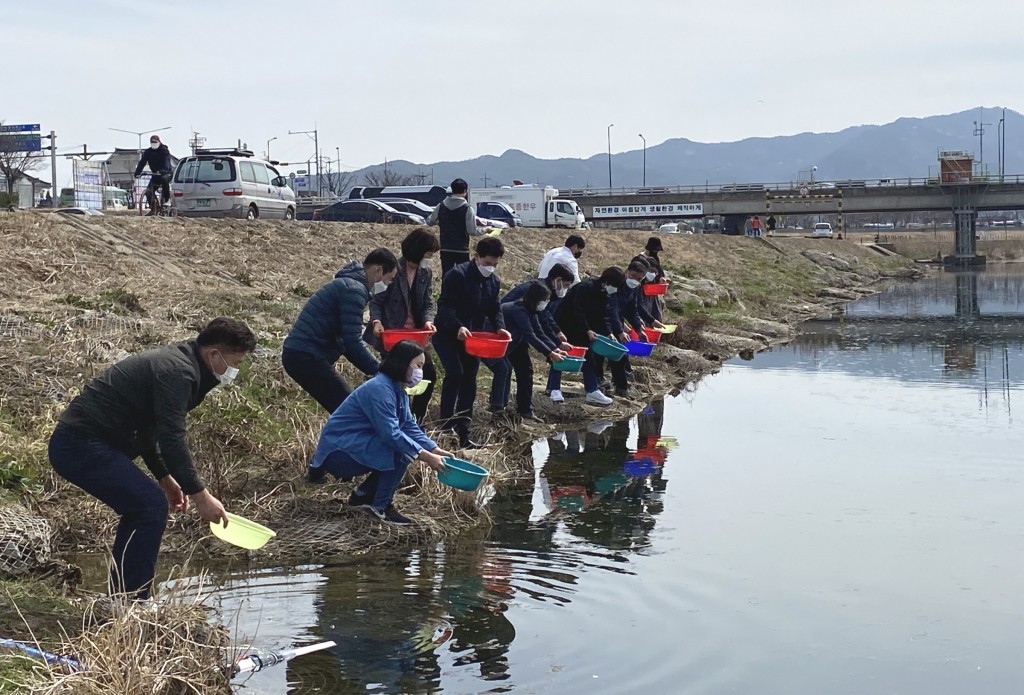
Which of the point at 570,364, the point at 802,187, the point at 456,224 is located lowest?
the point at 570,364

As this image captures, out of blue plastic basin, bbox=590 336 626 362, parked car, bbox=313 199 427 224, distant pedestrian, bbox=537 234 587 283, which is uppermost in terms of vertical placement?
parked car, bbox=313 199 427 224

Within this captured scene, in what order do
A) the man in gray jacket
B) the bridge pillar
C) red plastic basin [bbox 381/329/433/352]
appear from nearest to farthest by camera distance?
the man in gray jacket → red plastic basin [bbox 381/329/433/352] → the bridge pillar

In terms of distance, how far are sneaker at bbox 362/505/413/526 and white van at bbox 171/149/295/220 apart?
15326mm

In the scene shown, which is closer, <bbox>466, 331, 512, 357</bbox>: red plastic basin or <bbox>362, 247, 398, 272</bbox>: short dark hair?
<bbox>362, 247, 398, 272</bbox>: short dark hair

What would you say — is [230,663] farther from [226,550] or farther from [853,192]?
[853,192]

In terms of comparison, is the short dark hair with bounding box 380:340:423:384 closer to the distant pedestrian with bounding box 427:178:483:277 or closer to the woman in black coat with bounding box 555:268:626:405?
the distant pedestrian with bounding box 427:178:483:277

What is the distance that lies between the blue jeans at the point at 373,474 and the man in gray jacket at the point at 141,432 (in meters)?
2.10

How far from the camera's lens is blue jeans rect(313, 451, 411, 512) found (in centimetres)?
830

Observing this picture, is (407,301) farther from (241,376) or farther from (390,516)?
(390,516)

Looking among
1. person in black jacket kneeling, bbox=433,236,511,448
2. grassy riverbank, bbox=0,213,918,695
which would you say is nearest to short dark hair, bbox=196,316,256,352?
grassy riverbank, bbox=0,213,918,695

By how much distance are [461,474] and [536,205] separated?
4780 centimetres

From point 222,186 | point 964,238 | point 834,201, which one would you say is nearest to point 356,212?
point 222,186

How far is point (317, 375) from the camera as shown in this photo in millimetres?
8758

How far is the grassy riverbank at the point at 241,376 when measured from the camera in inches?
328
